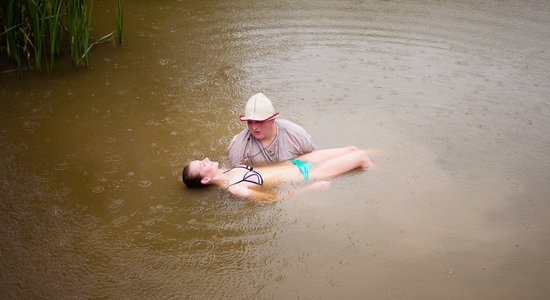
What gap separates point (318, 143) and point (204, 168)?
1.20m

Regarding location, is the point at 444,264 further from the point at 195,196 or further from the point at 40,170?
the point at 40,170

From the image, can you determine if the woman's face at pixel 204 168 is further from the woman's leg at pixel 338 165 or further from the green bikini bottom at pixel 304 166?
the woman's leg at pixel 338 165

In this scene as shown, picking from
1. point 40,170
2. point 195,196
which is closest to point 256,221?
point 195,196

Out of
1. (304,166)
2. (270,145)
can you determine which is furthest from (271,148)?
(304,166)

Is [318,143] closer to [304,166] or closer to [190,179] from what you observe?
[304,166]

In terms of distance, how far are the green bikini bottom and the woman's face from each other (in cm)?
69

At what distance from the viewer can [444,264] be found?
3379 millimetres

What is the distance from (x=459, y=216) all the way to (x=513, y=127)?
1.49 metres

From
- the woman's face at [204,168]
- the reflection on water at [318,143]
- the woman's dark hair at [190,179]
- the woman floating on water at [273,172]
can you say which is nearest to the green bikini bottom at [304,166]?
the woman floating on water at [273,172]

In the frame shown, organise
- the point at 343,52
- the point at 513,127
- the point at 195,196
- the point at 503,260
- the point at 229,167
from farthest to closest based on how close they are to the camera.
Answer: the point at 343,52 < the point at 513,127 < the point at 229,167 < the point at 195,196 < the point at 503,260

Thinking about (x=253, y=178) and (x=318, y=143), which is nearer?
(x=253, y=178)

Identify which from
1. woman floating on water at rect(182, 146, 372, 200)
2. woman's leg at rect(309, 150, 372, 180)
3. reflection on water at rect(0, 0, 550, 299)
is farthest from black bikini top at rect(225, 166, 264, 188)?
woman's leg at rect(309, 150, 372, 180)

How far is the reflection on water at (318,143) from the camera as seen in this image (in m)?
3.37

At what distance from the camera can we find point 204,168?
410 cm
